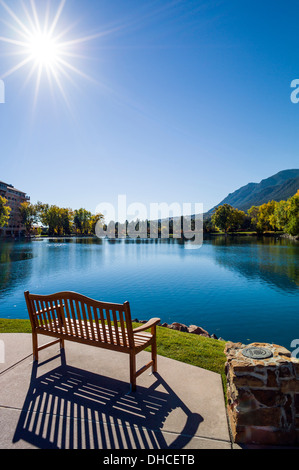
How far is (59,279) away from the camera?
1958 cm

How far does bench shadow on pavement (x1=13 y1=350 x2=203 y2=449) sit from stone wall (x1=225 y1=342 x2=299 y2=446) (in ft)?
1.91

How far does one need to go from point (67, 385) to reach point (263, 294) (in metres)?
13.9

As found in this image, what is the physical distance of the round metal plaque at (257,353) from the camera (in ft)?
9.33

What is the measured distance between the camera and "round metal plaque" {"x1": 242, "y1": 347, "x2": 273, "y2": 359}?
2844mm

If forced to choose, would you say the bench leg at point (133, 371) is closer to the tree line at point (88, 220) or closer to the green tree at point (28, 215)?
the tree line at point (88, 220)

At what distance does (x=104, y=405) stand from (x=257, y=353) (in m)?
1.96

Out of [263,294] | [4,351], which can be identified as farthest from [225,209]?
[4,351]

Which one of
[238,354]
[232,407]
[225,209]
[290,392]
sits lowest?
[232,407]

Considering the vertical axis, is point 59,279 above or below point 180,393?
below

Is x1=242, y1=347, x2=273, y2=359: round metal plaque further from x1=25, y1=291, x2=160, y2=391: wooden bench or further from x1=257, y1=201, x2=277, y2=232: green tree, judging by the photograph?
x1=257, y1=201, x2=277, y2=232: green tree

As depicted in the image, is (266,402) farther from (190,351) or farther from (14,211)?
(14,211)

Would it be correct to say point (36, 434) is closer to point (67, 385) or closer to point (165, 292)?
point (67, 385)

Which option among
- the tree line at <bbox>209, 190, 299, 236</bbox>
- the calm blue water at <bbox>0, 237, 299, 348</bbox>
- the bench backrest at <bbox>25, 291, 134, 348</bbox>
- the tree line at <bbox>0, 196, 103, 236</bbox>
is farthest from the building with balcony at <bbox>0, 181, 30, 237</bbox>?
the bench backrest at <bbox>25, 291, 134, 348</bbox>
